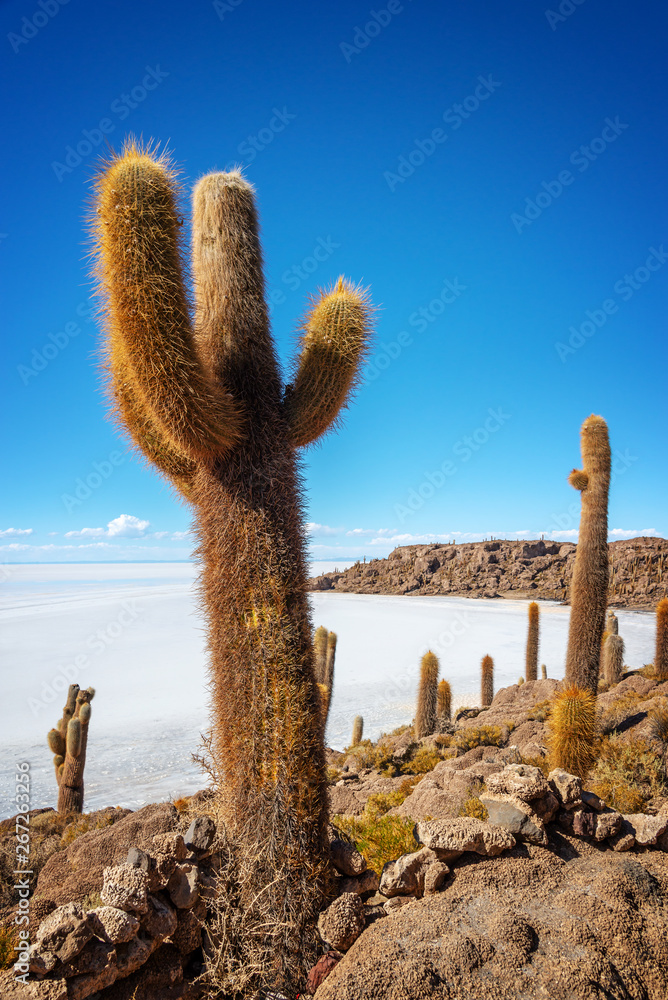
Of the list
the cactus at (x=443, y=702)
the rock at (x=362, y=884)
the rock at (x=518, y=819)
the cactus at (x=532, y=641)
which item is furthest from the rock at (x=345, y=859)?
the cactus at (x=532, y=641)

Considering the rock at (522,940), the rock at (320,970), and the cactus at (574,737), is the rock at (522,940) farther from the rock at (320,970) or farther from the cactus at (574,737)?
the cactus at (574,737)

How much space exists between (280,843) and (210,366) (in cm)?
316

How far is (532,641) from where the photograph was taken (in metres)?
18.0

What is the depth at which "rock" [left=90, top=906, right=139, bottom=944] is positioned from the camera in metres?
2.76

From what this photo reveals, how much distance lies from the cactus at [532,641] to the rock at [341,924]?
1542cm

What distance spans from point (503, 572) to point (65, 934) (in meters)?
59.1

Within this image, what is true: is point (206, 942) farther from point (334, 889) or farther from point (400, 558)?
Result: point (400, 558)

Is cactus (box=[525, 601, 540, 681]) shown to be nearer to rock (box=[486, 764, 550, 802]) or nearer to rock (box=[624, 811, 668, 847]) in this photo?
rock (box=[624, 811, 668, 847])

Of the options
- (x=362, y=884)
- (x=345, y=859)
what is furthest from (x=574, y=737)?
(x=345, y=859)

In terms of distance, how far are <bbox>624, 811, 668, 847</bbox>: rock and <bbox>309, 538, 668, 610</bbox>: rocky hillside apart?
41.2 meters

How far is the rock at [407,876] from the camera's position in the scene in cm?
349

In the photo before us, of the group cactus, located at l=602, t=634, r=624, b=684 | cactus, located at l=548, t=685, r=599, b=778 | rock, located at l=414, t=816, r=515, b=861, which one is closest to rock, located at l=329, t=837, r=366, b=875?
rock, located at l=414, t=816, r=515, b=861

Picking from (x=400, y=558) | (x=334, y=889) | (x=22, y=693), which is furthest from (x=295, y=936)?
(x=400, y=558)

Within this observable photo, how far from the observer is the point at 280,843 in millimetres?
3191
